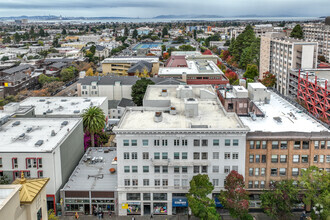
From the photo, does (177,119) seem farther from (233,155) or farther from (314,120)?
(314,120)

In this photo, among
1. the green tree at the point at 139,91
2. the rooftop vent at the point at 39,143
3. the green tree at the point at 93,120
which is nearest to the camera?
the rooftop vent at the point at 39,143

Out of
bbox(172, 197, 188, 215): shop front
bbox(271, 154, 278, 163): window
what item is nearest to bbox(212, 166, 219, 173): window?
bbox(172, 197, 188, 215): shop front

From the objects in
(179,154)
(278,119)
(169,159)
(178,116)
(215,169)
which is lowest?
(215,169)

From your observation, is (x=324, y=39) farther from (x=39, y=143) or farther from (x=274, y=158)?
(x=39, y=143)

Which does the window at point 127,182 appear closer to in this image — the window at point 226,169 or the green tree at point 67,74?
→ the window at point 226,169

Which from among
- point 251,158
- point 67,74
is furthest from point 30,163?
point 67,74

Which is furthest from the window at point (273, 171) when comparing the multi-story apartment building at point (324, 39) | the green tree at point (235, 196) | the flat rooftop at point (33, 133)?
the multi-story apartment building at point (324, 39)
